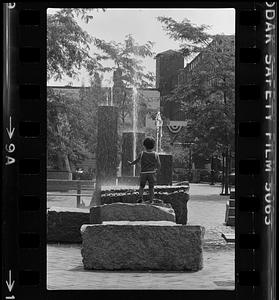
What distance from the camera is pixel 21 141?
6.59 meters

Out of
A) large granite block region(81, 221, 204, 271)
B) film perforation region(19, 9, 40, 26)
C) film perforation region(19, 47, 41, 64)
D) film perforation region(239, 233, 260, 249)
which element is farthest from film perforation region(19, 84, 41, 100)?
film perforation region(239, 233, 260, 249)

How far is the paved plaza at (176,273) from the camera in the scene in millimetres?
6848

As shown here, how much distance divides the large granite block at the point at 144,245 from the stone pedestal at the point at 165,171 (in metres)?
0.46

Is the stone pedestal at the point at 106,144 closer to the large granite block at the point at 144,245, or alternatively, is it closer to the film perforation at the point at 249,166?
the large granite block at the point at 144,245

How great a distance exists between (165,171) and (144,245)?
2.70 ft

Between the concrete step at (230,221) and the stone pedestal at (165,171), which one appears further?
the stone pedestal at (165,171)

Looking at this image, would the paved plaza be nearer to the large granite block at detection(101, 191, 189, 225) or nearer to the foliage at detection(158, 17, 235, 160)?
the large granite block at detection(101, 191, 189, 225)

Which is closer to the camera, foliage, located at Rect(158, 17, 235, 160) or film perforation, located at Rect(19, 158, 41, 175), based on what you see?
film perforation, located at Rect(19, 158, 41, 175)

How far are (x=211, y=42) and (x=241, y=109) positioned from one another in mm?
979

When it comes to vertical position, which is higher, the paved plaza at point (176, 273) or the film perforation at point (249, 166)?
the film perforation at point (249, 166)

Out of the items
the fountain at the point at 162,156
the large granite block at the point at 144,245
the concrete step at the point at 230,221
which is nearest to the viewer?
the concrete step at the point at 230,221

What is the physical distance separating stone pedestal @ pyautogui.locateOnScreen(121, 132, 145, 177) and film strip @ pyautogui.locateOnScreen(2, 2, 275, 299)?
1.58 m

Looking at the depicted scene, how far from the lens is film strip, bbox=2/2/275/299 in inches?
257

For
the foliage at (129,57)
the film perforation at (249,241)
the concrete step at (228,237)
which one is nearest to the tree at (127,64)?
the foliage at (129,57)
